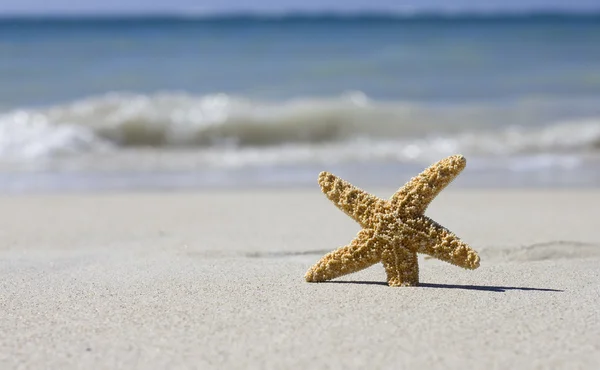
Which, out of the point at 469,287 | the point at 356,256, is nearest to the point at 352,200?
the point at 356,256

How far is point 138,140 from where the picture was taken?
42.1 feet

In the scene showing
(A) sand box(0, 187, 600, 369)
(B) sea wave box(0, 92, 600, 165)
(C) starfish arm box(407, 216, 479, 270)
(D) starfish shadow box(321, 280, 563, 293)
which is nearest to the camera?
(A) sand box(0, 187, 600, 369)

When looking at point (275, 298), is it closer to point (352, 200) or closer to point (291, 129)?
point (352, 200)

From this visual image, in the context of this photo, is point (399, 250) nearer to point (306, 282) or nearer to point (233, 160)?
point (306, 282)

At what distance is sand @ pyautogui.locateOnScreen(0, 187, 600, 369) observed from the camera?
9.52 feet

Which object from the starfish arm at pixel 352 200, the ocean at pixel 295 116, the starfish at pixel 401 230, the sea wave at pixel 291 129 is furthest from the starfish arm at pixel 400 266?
the sea wave at pixel 291 129

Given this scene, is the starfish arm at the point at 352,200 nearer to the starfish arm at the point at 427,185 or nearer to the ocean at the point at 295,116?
the starfish arm at the point at 427,185

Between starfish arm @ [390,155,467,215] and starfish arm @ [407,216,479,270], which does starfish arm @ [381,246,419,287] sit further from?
starfish arm @ [390,155,467,215]

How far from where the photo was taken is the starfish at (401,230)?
3570 mm

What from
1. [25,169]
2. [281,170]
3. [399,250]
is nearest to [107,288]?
[399,250]

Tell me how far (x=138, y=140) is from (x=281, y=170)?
13.6 ft

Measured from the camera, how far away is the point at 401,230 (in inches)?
142

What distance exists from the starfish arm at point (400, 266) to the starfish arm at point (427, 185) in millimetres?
196

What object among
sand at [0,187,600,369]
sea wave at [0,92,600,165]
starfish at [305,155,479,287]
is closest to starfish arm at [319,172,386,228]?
starfish at [305,155,479,287]
